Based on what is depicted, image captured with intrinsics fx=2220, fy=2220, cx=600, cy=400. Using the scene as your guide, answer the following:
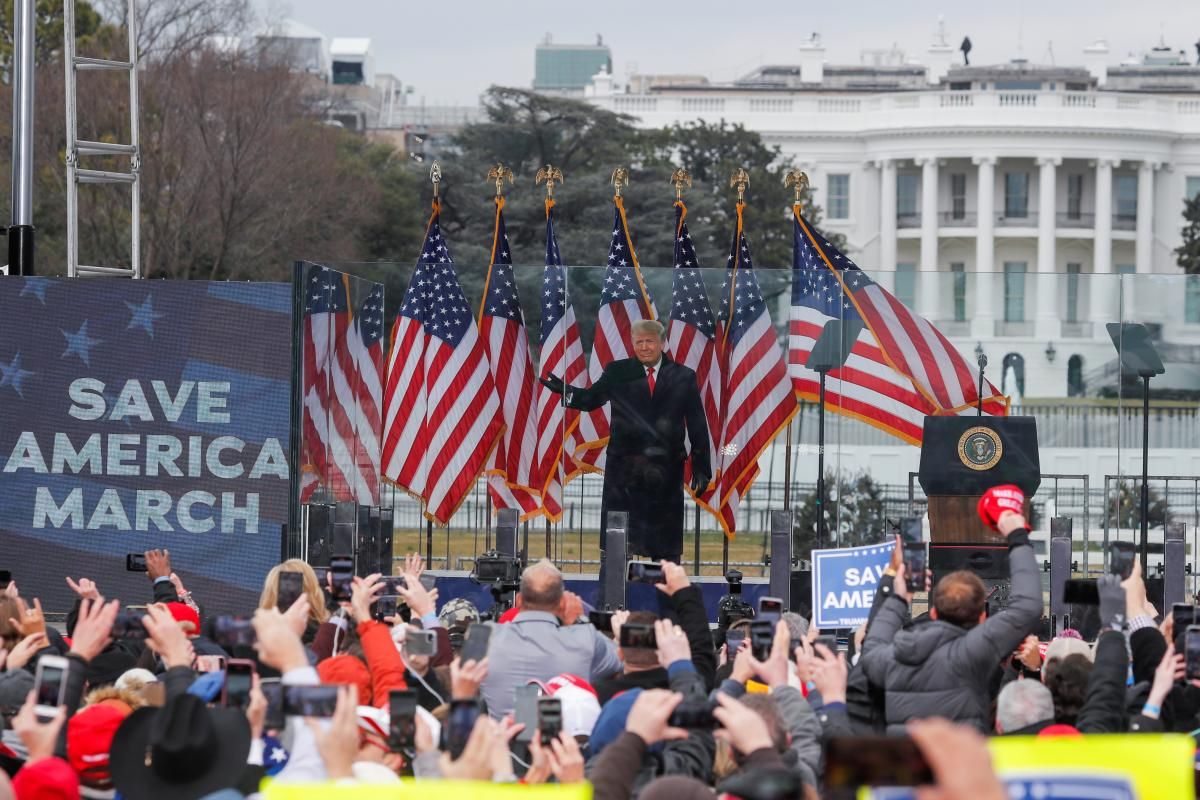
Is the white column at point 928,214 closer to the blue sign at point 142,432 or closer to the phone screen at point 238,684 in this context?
the blue sign at point 142,432

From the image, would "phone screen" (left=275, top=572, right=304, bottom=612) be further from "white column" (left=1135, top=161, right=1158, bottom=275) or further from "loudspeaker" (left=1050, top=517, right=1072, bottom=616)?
"white column" (left=1135, top=161, right=1158, bottom=275)

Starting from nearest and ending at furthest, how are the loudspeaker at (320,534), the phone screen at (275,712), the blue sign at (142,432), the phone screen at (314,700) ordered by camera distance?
the phone screen at (314,700)
the phone screen at (275,712)
the loudspeaker at (320,534)
the blue sign at (142,432)

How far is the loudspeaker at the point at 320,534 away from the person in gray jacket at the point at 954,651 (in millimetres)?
7319

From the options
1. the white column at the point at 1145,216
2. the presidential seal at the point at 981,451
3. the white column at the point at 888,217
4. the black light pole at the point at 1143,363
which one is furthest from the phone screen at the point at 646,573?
the white column at the point at 1145,216

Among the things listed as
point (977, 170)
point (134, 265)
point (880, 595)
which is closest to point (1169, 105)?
point (977, 170)

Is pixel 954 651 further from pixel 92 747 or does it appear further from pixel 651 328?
pixel 651 328

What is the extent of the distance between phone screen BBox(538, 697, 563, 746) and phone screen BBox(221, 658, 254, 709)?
30.3 inches

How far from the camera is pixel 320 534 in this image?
1427 centimetres

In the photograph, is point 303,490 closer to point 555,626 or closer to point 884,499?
point 884,499

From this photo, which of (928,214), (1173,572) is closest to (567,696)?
(1173,572)

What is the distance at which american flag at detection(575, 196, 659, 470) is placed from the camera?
1484 cm

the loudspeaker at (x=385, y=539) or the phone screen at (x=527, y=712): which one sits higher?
the phone screen at (x=527, y=712)

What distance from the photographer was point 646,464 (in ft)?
48.2

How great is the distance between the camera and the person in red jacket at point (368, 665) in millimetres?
7031
